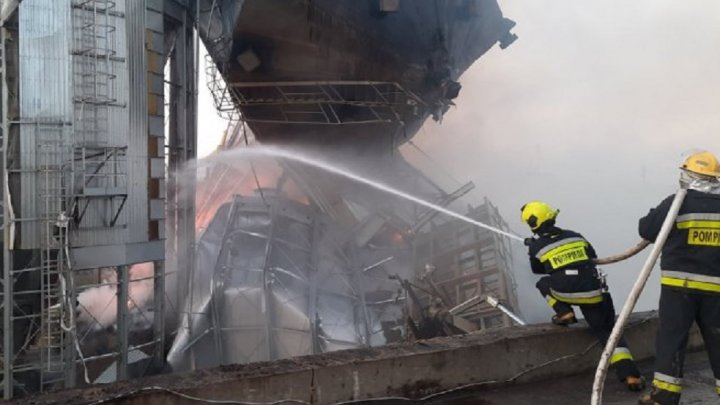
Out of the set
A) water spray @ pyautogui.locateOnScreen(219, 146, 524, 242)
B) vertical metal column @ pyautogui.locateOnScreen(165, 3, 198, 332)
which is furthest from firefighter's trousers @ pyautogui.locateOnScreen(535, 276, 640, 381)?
water spray @ pyautogui.locateOnScreen(219, 146, 524, 242)

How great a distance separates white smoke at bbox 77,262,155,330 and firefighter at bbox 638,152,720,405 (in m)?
9.13

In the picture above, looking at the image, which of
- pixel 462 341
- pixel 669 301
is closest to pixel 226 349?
pixel 462 341

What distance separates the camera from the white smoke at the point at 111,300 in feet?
35.1

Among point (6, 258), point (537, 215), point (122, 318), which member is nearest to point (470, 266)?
point (122, 318)

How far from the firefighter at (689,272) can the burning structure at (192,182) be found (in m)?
8.70

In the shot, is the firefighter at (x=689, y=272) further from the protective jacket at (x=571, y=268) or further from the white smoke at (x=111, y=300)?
the white smoke at (x=111, y=300)

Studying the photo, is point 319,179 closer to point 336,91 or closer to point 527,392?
point 336,91

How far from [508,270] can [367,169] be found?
622 cm

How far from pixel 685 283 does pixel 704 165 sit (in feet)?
2.43

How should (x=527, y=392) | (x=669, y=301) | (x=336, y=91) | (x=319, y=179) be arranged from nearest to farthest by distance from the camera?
(x=669, y=301), (x=527, y=392), (x=336, y=91), (x=319, y=179)

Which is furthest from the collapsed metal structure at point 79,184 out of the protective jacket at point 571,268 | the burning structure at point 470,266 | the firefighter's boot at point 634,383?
the firefighter's boot at point 634,383

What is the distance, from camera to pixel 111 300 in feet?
36.1

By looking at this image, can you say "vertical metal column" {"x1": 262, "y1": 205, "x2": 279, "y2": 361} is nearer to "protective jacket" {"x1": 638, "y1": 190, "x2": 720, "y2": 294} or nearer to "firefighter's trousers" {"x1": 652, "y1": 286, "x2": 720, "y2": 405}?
"firefighter's trousers" {"x1": 652, "y1": 286, "x2": 720, "y2": 405}

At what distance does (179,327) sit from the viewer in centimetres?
1259
